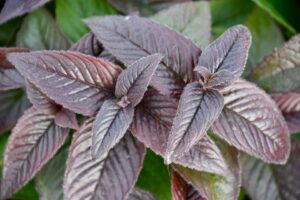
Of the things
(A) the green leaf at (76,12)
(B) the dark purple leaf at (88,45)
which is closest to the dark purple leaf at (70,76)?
(B) the dark purple leaf at (88,45)

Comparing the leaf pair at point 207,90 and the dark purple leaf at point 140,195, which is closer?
the leaf pair at point 207,90

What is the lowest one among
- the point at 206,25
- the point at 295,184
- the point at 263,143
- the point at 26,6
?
the point at 295,184

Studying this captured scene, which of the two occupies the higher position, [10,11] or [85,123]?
[10,11]

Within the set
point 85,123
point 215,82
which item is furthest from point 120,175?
point 215,82

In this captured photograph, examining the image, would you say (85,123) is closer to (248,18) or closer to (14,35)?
(14,35)

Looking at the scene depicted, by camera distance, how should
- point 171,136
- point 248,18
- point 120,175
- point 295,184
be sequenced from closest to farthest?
1. point 171,136
2. point 120,175
3. point 295,184
4. point 248,18

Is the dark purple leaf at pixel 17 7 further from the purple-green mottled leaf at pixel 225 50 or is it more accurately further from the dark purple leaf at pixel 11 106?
the purple-green mottled leaf at pixel 225 50

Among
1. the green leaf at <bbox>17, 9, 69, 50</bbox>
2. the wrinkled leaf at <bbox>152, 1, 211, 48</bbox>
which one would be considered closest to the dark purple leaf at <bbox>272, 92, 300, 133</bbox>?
the wrinkled leaf at <bbox>152, 1, 211, 48</bbox>
